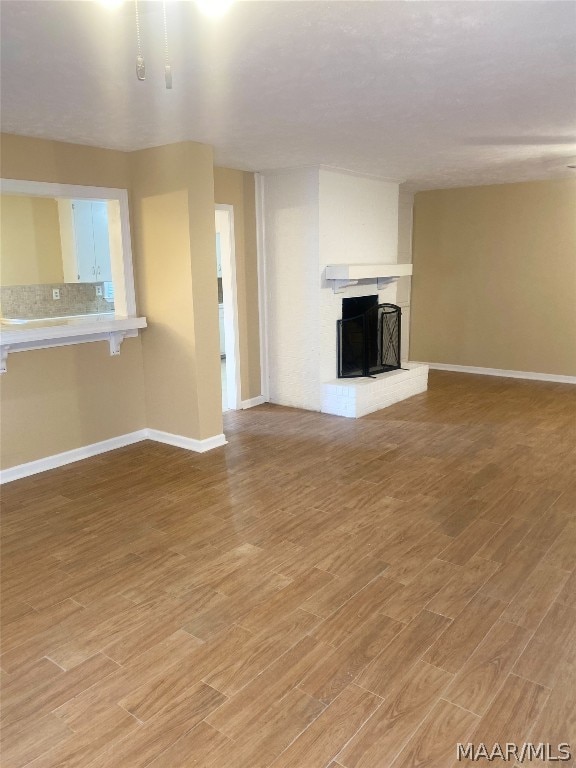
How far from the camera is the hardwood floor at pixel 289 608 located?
185 cm

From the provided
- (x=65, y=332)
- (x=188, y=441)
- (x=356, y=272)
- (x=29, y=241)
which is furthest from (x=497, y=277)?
(x=29, y=241)

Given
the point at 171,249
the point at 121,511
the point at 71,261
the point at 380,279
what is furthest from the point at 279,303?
the point at 121,511

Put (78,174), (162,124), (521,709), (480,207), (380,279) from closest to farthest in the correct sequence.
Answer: (521,709) < (162,124) < (78,174) < (380,279) < (480,207)

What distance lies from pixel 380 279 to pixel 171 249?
2601 mm

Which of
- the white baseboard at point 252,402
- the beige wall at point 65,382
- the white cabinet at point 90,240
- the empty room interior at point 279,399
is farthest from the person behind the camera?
the white baseboard at point 252,402

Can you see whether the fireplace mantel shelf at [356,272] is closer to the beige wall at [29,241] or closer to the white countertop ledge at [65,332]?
the white countertop ledge at [65,332]

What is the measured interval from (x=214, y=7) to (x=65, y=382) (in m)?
3.04

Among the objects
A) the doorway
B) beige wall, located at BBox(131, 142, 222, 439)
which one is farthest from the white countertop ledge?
the doorway

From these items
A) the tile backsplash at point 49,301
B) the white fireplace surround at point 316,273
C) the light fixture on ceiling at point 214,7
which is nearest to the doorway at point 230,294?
the white fireplace surround at point 316,273

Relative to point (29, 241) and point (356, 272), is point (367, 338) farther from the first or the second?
point (29, 241)

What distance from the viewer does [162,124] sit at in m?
3.52

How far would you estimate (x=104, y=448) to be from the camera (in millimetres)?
4613

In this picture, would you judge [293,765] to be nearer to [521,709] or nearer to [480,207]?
[521,709]

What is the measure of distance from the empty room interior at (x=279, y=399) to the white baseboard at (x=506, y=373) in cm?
5
